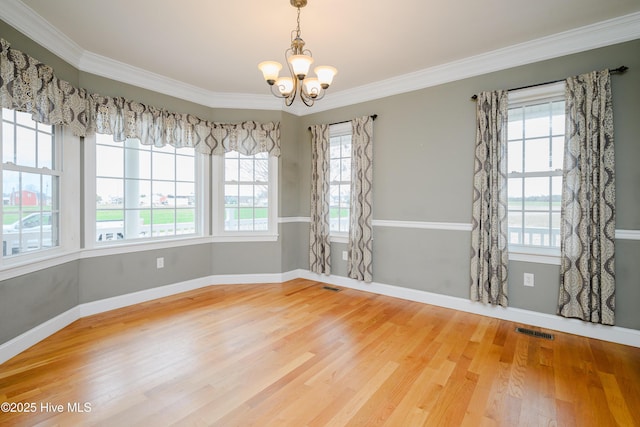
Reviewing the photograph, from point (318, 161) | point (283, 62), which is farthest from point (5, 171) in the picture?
point (318, 161)

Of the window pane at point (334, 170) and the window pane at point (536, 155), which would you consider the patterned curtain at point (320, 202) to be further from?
the window pane at point (536, 155)

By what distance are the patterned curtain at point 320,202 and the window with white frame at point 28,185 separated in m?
3.05

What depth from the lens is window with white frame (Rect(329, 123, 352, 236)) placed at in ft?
14.8

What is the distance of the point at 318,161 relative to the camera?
4.66 metres

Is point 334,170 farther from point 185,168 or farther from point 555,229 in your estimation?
point 555,229

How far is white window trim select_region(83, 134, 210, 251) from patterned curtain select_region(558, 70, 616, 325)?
426 cm

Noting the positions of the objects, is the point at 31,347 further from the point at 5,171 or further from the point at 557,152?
the point at 557,152

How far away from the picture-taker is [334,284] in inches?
181

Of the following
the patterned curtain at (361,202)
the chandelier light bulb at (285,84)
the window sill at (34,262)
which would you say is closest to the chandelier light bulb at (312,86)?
the chandelier light bulb at (285,84)

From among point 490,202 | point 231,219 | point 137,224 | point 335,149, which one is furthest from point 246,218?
point 490,202

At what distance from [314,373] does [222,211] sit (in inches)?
116

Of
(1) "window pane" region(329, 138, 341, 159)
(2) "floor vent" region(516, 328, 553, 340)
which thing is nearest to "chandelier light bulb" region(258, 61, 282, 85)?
(1) "window pane" region(329, 138, 341, 159)

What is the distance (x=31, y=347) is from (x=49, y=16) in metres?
2.82

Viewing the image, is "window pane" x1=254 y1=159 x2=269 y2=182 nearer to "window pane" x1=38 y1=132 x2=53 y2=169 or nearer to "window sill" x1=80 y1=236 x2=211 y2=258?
"window sill" x1=80 y1=236 x2=211 y2=258
